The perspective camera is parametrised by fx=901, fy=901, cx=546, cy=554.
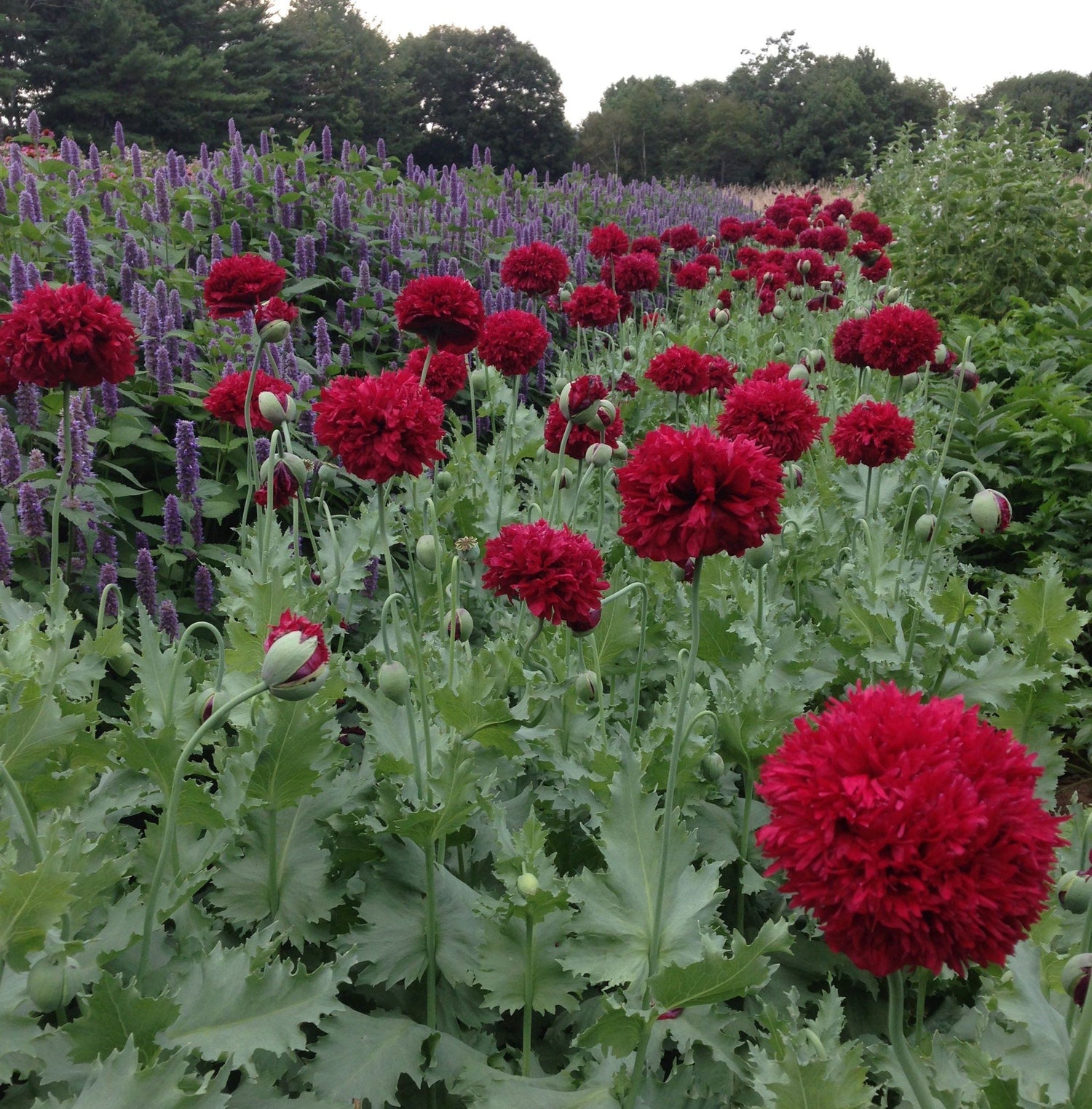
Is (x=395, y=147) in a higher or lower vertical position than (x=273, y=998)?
higher

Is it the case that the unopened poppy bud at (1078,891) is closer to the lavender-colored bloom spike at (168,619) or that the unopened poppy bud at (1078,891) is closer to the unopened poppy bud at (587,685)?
the unopened poppy bud at (587,685)

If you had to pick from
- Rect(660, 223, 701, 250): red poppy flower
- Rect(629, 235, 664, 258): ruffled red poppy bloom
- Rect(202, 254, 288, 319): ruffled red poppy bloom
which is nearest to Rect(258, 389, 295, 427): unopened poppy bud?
Rect(202, 254, 288, 319): ruffled red poppy bloom

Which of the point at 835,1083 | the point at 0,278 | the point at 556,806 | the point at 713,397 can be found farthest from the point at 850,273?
the point at 835,1083

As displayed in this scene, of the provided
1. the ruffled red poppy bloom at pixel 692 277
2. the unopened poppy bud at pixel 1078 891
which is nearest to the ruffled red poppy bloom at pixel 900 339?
the unopened poppy bud at pixel 1078 891

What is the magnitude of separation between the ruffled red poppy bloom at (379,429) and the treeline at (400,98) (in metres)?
21.1

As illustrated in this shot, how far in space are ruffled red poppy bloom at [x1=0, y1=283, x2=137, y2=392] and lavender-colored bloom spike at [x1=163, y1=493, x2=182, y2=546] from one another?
891 millimetres

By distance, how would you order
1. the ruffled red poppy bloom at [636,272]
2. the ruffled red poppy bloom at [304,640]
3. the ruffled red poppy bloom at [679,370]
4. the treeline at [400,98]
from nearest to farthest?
the ruffled red poppy bloom at [304,640] < the ruffled red poppy bloom at [679,370] < the ruffled red poppy bloom at [636,272] < the treeline at [400,98]

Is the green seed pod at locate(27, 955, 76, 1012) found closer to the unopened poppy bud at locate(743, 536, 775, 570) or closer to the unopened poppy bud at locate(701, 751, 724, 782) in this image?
the unopened poppy bud at locate(701, 751, 724, 782)

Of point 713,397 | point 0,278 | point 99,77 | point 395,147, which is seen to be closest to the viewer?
point 0,278

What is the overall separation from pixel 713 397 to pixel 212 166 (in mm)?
3706

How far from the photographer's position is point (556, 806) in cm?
184

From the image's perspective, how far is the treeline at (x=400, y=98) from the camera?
70.1ft

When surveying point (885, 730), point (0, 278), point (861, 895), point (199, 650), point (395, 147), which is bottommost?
point (199, 650)

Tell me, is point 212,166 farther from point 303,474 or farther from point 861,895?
point 861,895
